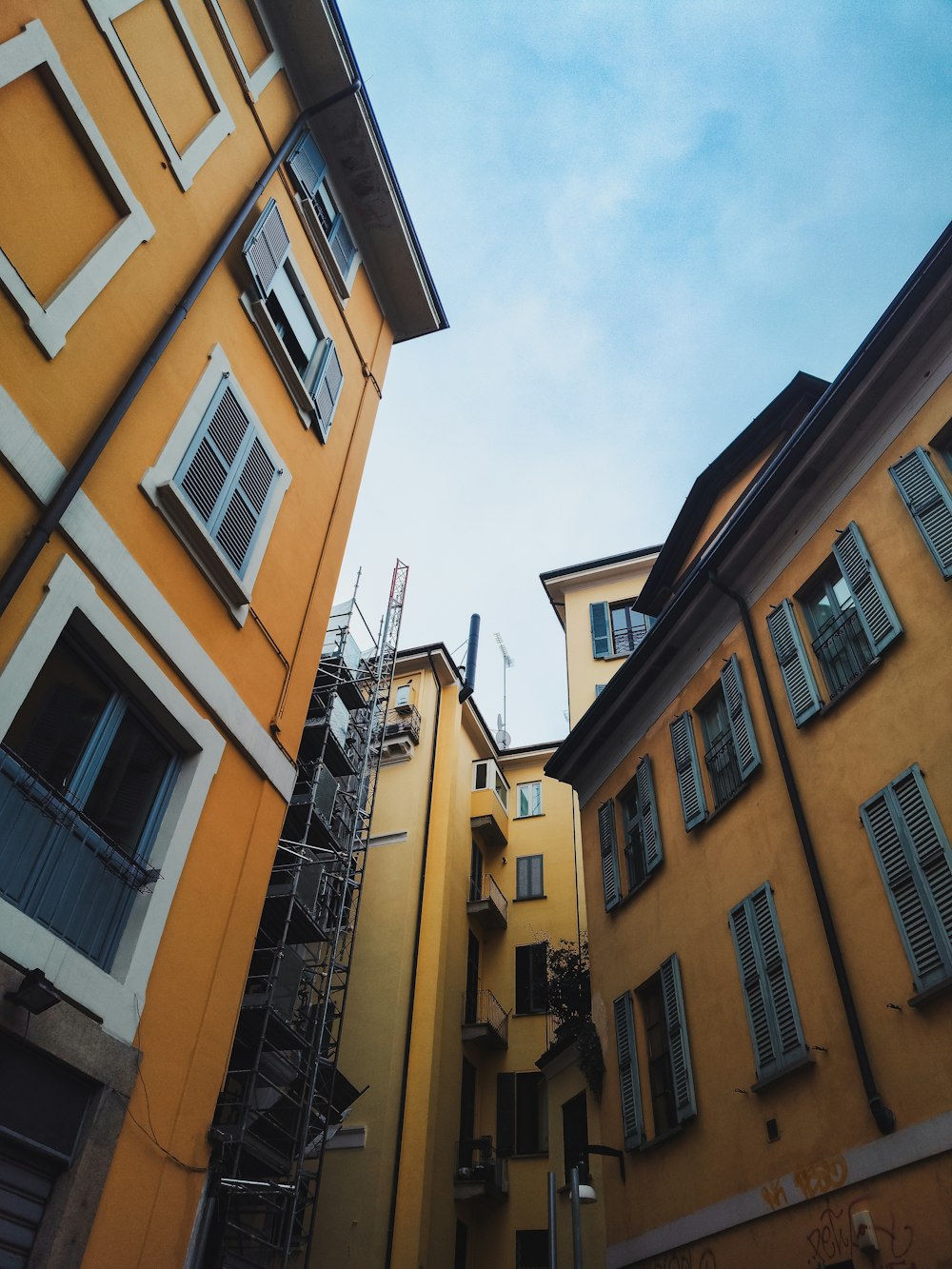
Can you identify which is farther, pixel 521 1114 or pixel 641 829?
pixel 521 1114

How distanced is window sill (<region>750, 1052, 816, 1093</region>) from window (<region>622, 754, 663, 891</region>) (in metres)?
3.38

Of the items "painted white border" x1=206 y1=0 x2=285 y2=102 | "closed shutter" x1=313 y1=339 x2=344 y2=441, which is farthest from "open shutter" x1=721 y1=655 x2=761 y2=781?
"painted white border" x1=206 y1=0 x2=285 y2=102

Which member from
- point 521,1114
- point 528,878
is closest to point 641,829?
point 521,1114

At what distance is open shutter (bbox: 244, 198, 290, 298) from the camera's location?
10.2 m

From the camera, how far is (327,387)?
1229cm

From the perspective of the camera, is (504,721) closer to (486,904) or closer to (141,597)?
(486,904)

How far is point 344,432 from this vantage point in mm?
12656

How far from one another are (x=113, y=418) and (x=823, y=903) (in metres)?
7.42

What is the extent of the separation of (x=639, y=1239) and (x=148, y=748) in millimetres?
7749

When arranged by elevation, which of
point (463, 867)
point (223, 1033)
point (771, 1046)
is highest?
point (463, 867)

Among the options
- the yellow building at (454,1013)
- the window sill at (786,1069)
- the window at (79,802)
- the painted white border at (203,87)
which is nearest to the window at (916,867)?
the window sill at (786,1069)

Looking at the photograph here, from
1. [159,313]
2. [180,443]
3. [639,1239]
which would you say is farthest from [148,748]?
[639,1239]

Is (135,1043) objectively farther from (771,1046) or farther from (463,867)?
(463,867)

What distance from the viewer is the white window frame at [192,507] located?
26.2 ft
